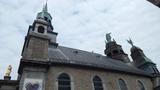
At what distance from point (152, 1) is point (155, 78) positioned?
49.4 ft

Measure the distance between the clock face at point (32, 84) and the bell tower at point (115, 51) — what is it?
55.1ft

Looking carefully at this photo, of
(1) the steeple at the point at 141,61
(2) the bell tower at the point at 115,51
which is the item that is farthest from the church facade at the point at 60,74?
(2) the bell tower at the point at 115,51

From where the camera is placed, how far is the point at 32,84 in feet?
37.1

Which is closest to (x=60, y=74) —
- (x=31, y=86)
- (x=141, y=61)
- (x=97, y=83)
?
(x=31, y=86)

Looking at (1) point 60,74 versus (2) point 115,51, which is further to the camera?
(2) point 115,51

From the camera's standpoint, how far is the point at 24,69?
466 inches

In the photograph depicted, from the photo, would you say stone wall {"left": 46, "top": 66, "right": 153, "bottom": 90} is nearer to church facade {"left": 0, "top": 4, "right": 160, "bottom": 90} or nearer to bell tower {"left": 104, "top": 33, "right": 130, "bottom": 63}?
church facade {"left": 0, "top": 4, "right": 160, "bottom": 90}

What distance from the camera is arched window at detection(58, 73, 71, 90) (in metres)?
12.5

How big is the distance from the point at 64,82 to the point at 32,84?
264cm

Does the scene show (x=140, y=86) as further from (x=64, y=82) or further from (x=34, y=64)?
(x=34, y=64)

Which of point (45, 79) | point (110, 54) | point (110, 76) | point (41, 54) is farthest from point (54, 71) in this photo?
point (110, 54)

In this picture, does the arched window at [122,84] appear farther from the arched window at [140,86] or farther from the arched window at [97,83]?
the arched window at [97,83]

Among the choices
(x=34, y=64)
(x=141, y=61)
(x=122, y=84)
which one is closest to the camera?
(x=34, y=64)

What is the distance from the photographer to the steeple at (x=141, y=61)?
22.3m
